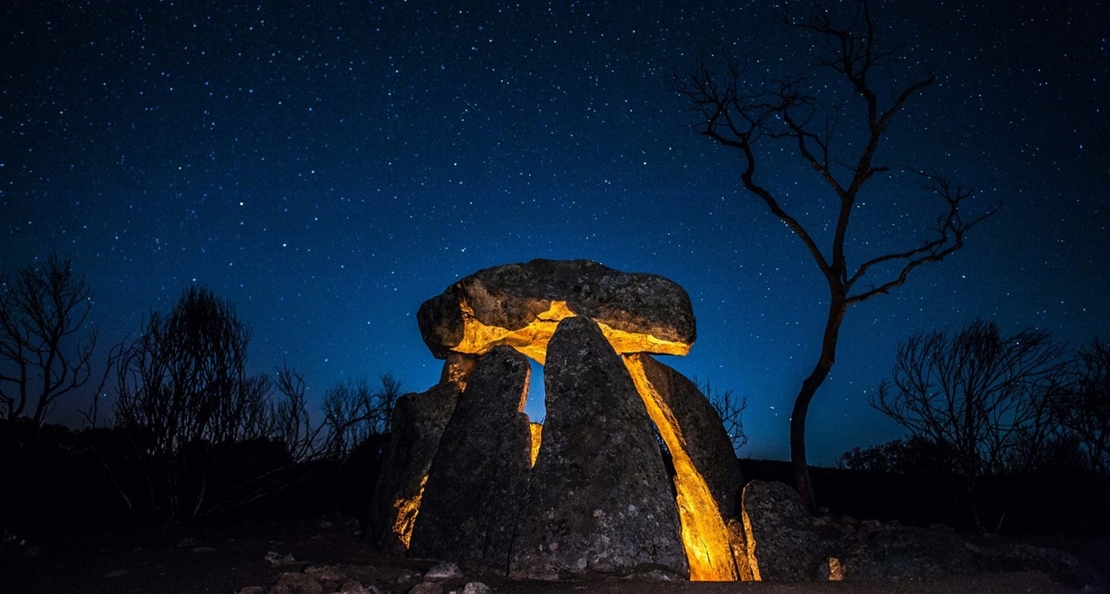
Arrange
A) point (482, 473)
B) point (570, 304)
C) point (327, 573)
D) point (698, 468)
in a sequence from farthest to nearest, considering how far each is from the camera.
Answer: point (570, 304) < point (698, 468) < point (482, 473) < point (327, 573)

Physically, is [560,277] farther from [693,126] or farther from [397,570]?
[693,126]

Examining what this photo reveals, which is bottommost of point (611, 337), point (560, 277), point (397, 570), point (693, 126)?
point (397, 570)

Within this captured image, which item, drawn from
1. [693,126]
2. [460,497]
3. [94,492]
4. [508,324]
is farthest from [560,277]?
[94,492]

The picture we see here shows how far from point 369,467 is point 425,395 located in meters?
7.72

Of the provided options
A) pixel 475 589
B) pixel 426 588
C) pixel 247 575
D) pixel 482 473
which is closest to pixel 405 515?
pixel 482 473

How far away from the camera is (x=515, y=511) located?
6.70 meters

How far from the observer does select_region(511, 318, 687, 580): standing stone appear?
19.9ft

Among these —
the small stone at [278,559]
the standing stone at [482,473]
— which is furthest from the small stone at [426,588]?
the small stone at [278,559]

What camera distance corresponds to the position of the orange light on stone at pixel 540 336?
845 cm

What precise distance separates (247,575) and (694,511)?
5.20m

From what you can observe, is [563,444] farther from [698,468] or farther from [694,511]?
[694,511]

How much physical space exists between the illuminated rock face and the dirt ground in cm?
303

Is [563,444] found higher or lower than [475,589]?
higher

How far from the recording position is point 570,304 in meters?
8.30
